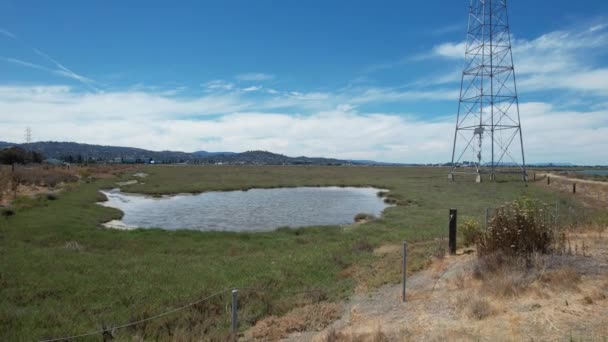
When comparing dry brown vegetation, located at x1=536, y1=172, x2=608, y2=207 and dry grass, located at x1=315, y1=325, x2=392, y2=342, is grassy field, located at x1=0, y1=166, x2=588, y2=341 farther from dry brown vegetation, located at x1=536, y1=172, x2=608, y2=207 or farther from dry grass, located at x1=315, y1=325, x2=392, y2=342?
dry brown vegetation, located at x1=536, y1=172, x2=608, y2=207

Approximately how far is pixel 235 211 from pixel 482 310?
3126cm

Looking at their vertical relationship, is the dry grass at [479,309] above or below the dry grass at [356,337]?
above

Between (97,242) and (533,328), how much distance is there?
775 inches

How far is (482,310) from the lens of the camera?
739cm

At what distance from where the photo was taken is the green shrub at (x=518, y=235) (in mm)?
10000

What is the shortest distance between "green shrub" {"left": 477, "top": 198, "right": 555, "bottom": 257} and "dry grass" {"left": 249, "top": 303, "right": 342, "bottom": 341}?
170 inches

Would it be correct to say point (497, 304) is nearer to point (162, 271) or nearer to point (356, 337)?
point (356, 337)

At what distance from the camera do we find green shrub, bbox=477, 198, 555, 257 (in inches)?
394

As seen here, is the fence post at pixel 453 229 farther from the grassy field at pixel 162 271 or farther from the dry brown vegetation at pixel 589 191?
the dry brown vegetation at pixel 589 191

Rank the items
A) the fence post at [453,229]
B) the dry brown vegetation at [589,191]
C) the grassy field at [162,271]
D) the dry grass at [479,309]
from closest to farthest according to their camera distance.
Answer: the dry grass at [479,309] → the grassy field at [162,271] → the fence post at [453,229] → the dry brown vegetation at [589,191]

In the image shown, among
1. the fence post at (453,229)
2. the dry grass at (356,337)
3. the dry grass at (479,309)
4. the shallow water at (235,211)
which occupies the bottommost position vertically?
the shallow water at (235,211)

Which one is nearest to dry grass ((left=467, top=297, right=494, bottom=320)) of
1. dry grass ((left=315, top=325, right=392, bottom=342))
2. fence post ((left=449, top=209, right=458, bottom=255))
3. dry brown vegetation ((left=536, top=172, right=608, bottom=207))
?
dry grass ((left=315, top=325, right=392, bottom=342))

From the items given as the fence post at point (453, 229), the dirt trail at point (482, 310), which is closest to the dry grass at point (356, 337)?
the dirt trail at point (482, 310)

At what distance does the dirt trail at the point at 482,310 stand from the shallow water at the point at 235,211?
19.4m
